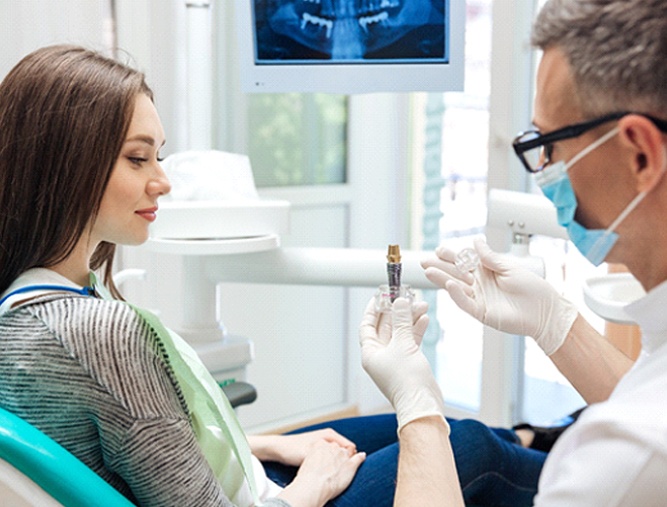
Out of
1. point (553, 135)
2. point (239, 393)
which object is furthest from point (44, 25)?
point (553, 135)

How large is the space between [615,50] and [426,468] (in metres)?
0.63

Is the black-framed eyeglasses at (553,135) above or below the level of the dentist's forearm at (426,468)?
above

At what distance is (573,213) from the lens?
0.99 m

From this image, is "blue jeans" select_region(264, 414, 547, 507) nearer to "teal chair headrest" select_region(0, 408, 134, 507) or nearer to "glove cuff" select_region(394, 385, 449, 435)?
"glove cuff" select_region(394, 385, 449, 435)

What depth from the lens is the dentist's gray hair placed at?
0.81 m

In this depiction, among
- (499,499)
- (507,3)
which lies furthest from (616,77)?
(507,3)

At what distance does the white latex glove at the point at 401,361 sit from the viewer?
1.30m

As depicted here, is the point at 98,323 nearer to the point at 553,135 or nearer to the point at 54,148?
the point at 54,148

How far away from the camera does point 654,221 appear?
2.89ft

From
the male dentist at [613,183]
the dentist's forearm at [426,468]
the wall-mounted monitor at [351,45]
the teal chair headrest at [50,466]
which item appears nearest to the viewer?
the male dentist at [613,183]

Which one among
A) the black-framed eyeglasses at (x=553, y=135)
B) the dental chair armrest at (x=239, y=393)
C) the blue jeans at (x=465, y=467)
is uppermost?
the black-framed eyeglasses at (x=553, y=135)

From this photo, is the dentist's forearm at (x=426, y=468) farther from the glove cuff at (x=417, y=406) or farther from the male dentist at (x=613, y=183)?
the male dentist at (x=613, y=183)

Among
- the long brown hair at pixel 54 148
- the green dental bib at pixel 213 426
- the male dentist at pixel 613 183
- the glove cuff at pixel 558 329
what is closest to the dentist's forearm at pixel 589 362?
the glove cuff at pixel 558 329

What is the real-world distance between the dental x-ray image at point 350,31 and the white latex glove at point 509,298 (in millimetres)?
630
